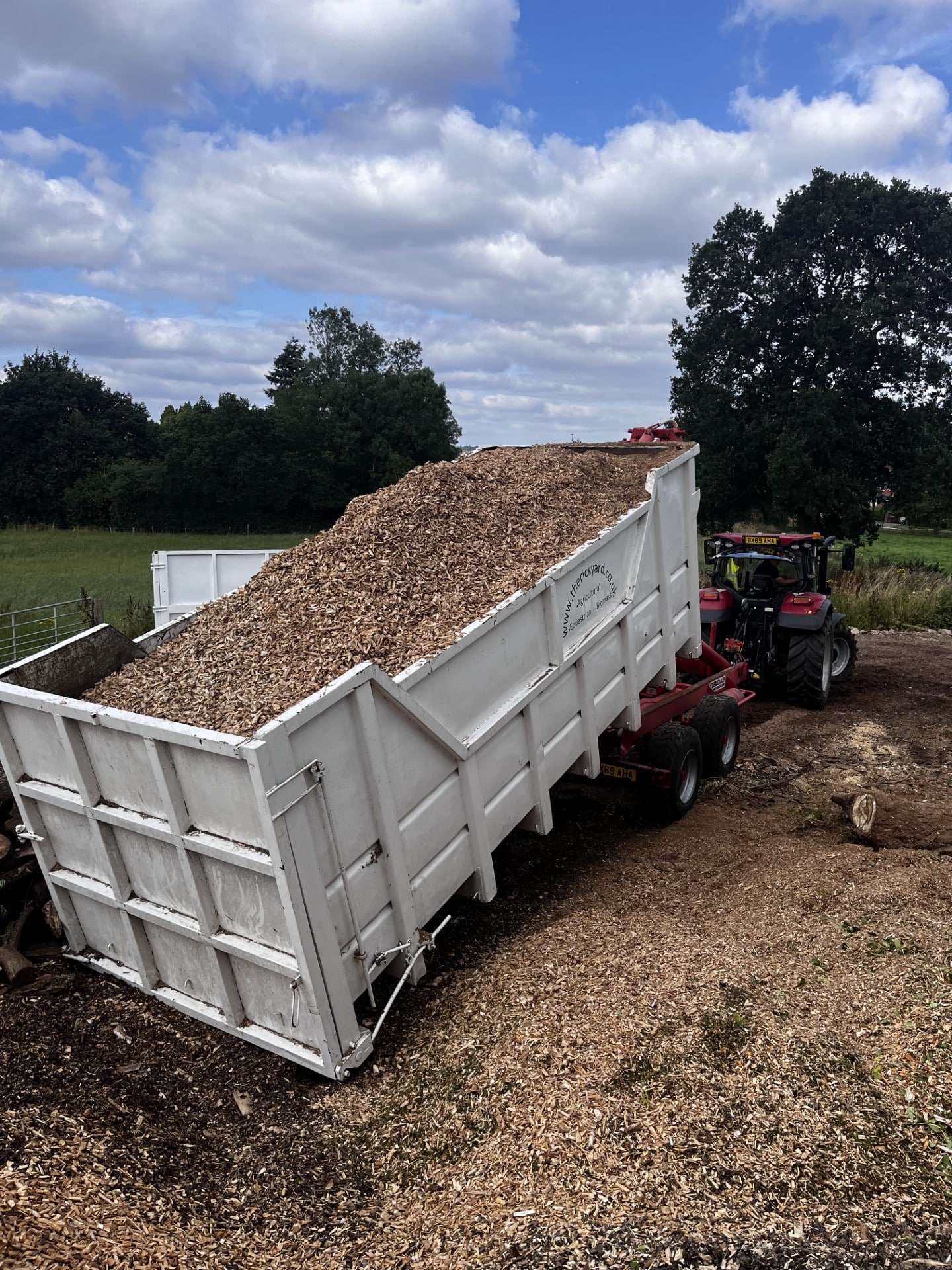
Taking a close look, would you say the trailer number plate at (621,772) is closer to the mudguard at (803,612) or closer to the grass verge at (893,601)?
the mudguard at (803,612)

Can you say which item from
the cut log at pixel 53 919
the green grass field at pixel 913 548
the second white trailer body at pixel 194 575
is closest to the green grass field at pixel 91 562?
the second white trailer body at pixel 194 575

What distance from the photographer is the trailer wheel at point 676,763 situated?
22.7 ft

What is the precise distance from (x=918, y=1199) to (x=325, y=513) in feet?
151

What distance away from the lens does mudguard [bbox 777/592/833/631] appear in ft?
35.3

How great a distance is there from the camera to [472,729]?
15.9 ft

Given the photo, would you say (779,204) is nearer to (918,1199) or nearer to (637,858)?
(637,858)

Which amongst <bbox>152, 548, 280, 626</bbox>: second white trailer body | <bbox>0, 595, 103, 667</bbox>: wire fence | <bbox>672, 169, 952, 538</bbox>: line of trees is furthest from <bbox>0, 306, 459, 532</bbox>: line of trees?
<bbox>152, 548, 280, 626</bbox>: second white trailer body

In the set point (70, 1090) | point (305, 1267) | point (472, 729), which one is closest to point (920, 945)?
point (472, 729)

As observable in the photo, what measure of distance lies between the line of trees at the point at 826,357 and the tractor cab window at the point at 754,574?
14.9 meters

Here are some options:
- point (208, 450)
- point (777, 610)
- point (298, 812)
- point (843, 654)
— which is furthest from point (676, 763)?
point (208, 450)

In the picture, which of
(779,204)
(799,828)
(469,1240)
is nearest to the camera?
(469,1240)

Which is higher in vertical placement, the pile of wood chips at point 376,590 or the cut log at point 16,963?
the pile of wood chips at point 376,590

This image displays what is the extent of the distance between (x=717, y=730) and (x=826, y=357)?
71.3 ft

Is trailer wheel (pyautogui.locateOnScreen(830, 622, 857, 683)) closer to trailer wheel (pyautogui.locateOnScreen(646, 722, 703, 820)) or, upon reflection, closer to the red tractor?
the red tractor
